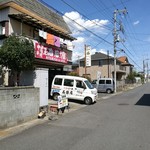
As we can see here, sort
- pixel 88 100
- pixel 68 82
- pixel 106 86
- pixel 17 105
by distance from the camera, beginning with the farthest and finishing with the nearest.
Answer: pixel 106 86 → pixel 68 82 → pixel 88 100 → pixel 17 105

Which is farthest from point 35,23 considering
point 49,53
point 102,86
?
point 102,86

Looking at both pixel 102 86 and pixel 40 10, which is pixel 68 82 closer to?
pixel 40 10

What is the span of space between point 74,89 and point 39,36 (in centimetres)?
525

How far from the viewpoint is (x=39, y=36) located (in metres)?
19.8

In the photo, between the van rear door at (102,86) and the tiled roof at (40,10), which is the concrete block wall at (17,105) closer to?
the tiled roof at (40,10)

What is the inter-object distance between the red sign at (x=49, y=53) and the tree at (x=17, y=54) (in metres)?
4.51

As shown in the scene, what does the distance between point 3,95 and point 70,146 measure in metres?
4.01

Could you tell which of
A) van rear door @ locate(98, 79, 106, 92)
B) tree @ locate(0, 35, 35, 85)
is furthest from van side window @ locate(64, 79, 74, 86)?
Answer: van rear door @ locate(98, 79, 106, 92)

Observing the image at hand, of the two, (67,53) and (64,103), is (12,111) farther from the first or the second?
(67,53)

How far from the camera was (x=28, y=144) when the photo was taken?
7.61 metres

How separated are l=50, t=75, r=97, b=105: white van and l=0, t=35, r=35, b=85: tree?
763 centimetres

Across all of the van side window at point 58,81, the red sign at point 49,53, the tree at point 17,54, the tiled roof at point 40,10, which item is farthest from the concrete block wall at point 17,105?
the van side window at point 58,81

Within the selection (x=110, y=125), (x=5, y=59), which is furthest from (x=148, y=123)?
(x=5, y=59)

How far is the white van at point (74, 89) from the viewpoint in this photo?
2075 centimetres
